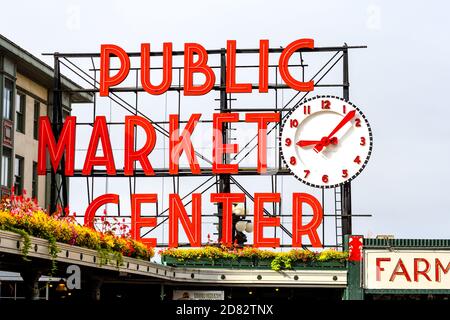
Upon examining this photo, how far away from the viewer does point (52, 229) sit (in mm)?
34562

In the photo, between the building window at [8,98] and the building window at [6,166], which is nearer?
the building window at [6,166]

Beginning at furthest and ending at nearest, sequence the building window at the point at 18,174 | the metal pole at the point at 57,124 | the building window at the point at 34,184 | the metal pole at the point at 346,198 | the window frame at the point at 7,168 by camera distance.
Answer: the building window at the point at 34,184 < the building window at the point at 18,174 < the window frame at the point at 7,168 < the metal pole at the point at 57,124 < the metal pole at the point at 346,198

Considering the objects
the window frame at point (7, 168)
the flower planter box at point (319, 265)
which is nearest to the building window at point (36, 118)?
the window frame at point (7, 168)

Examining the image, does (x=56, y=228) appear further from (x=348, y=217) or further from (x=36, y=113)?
(x=36, y=113)

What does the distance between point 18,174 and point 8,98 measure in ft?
14.6

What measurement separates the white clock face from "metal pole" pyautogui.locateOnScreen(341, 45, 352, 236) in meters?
0.85

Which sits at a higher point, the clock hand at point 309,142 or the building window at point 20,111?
the building window at point 20,111

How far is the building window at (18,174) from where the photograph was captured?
213 feet

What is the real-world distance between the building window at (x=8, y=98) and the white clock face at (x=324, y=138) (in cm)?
1506

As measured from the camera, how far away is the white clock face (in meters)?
61.5

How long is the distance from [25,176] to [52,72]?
23.0ft

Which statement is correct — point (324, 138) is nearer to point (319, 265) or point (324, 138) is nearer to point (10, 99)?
point (319, 265)

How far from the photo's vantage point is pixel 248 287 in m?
55.5

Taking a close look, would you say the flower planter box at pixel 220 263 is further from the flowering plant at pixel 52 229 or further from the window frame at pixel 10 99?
the window frame at pixel 10 99
